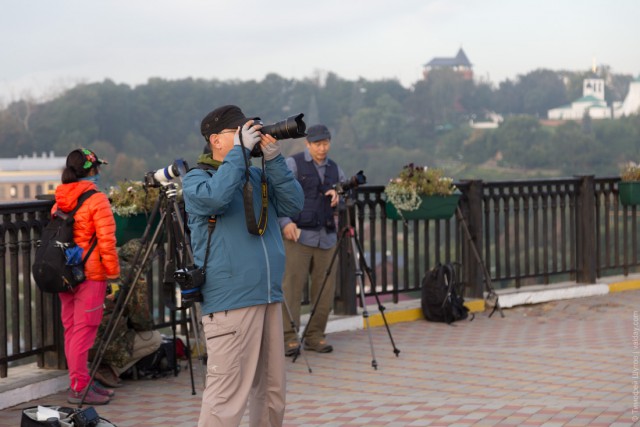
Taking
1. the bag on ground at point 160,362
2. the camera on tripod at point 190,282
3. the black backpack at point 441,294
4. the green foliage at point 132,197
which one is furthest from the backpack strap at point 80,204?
the black backpack at point 441,294

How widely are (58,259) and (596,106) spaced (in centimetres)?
8944

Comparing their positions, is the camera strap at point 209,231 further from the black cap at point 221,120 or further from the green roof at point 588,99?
the green roof at point 588,99

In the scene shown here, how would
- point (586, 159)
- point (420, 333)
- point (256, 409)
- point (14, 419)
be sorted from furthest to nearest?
point (586, 159)
point (420, 333)
point (14, 419)
point (256, 409)

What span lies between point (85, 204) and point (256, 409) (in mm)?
2541

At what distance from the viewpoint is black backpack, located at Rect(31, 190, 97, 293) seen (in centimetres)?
616

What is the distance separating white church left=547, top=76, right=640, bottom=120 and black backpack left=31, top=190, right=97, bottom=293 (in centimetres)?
8312

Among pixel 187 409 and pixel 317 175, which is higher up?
pixel 317 175

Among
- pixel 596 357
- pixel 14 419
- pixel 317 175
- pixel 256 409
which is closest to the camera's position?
pixel 256 409

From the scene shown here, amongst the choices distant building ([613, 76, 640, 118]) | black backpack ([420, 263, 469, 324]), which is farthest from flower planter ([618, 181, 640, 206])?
distant building ([613, 76, 640, 118])

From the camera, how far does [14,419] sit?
598 centimetres

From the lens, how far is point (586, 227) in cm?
1138

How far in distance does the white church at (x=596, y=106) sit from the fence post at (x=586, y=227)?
76928 millimetres

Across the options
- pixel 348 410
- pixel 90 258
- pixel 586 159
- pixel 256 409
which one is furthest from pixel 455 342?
pixel 586 159

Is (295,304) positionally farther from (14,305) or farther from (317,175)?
(14,305)
